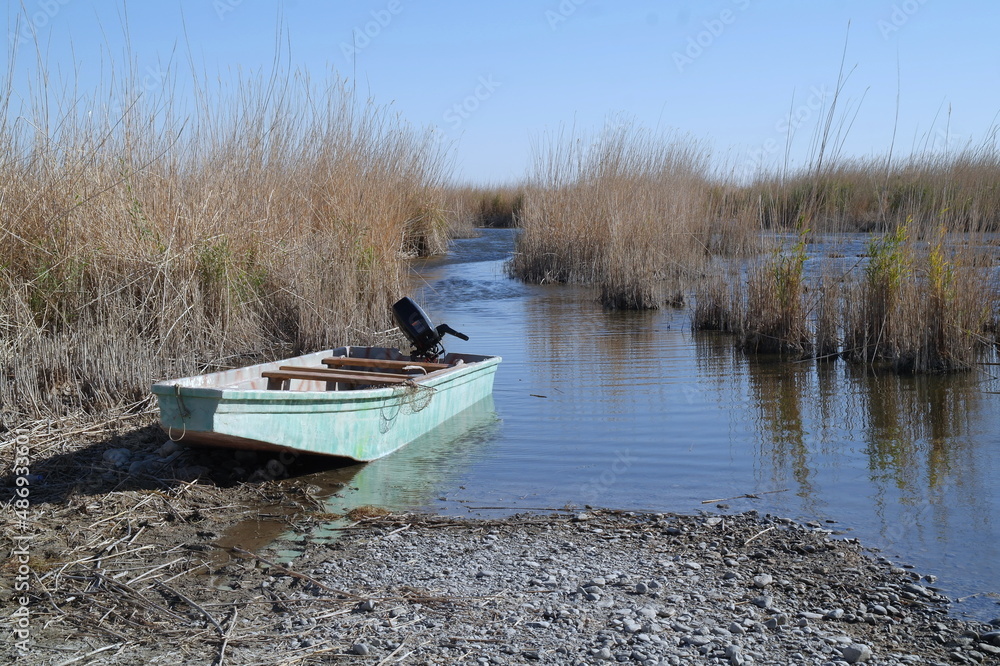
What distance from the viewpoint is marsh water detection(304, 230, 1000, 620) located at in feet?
15.1

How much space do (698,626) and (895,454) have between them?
3297 millimetres

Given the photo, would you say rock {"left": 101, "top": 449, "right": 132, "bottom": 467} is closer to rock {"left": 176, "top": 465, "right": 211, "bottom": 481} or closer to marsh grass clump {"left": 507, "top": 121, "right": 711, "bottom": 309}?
rock {"left": 176, "top": 465, "right": 211, "bottom": 481}

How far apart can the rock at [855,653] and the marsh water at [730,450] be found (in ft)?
2.28

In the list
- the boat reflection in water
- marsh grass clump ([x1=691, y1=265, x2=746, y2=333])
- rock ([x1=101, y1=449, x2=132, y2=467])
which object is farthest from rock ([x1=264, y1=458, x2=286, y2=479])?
marsh grass clump ([x1=691, y1=265, x2=746, y2=333])

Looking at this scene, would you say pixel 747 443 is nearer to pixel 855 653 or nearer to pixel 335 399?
pixel 335 399

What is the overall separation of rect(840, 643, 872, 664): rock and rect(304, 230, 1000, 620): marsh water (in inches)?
27.3

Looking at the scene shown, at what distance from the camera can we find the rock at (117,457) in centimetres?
503

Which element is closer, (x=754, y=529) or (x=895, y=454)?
(x=754, y=529)

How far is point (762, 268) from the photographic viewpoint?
30.9 feet

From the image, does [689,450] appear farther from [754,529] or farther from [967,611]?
[967,611]

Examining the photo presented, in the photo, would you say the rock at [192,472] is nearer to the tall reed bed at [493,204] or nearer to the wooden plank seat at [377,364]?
the wooden plank seat at [377,364]

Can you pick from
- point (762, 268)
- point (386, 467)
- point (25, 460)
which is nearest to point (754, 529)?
point (386, 467)

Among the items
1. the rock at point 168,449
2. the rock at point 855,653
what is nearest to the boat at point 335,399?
the rock at point 168,449

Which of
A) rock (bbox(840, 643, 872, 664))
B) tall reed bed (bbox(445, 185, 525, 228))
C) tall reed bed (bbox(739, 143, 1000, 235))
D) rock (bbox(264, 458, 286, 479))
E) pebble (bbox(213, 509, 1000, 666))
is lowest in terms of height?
rock (bbox(840, 643, 872, 664))
